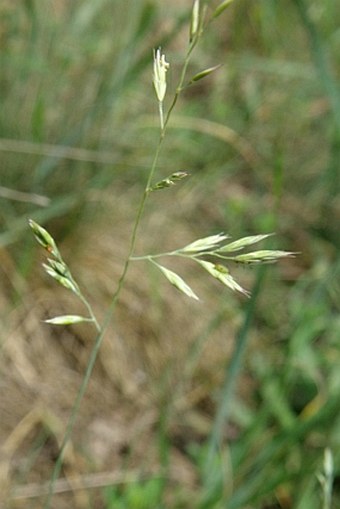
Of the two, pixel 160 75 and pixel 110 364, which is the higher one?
pixel 160 75

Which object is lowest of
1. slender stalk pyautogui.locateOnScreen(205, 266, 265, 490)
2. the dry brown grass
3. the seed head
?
the dry brown grass

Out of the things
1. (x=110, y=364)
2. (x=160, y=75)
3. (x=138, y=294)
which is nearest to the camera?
(x=160, y=75)

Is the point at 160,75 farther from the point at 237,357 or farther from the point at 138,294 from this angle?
the point at 138,294

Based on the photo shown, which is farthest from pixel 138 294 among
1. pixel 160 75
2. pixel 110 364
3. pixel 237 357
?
pixel 160 75

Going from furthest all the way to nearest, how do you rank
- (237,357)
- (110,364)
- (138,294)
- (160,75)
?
1. (138,294)
2. (110,364)
3. (237,357)
4. (160,75)

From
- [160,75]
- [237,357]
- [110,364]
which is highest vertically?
[160,75]

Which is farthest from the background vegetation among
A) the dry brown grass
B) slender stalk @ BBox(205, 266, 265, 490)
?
slender stalk @ BBox(205, 266, 265, 490)

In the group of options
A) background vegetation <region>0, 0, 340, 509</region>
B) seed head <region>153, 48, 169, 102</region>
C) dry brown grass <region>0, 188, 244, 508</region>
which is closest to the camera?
seed head <region>153, 48, 169, 102</region>

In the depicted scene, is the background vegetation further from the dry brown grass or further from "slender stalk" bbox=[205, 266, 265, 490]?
"slender stalk" bbox=[205, 266, 265, 490]

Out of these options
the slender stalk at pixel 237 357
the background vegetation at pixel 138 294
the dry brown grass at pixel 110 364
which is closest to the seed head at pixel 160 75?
the slender stalk at pixel 237 357
